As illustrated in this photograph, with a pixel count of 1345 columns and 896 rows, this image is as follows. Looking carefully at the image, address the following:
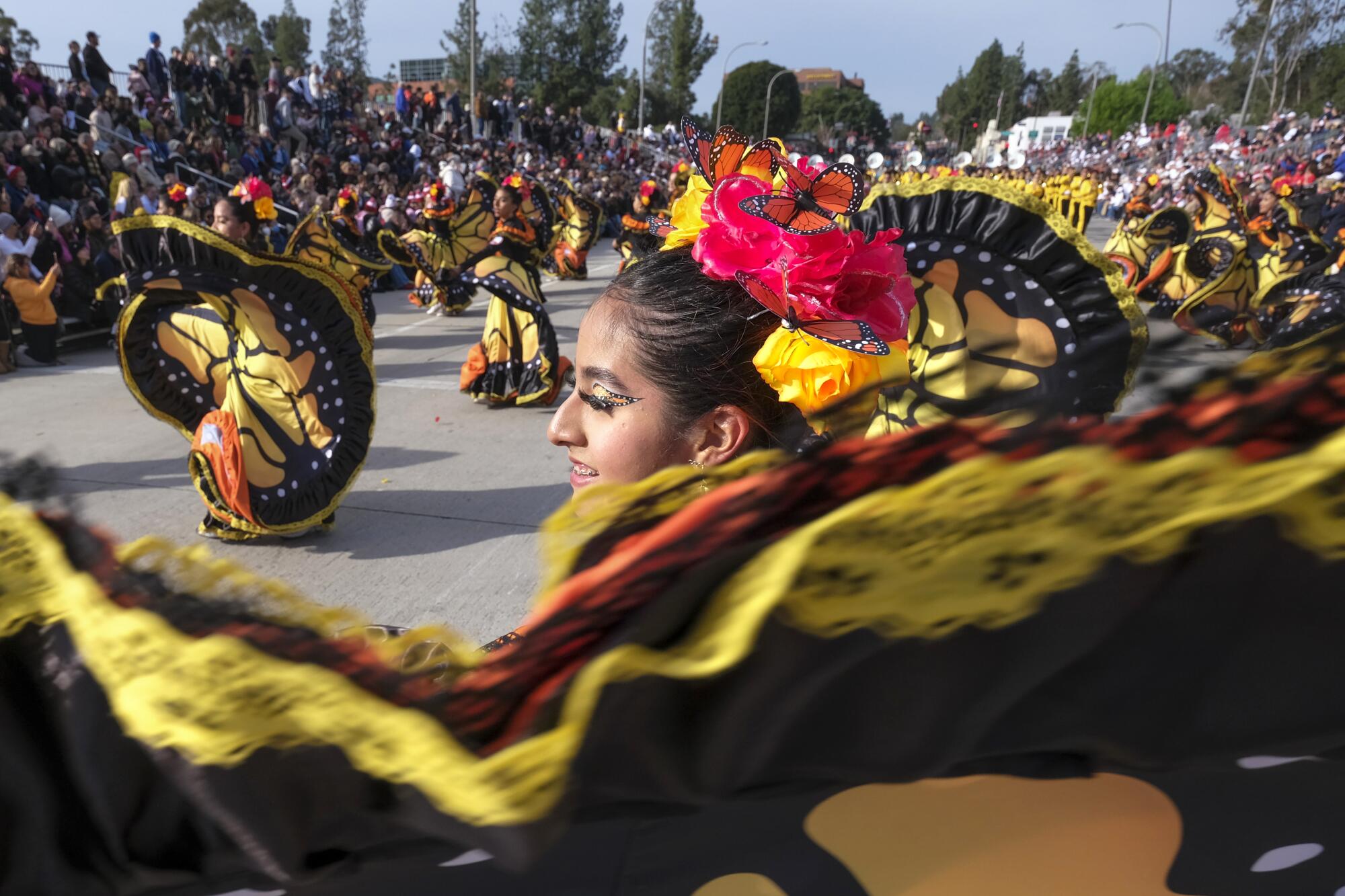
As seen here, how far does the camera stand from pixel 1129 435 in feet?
1.63

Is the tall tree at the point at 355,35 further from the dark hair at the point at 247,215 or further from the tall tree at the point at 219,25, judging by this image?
the dark hair at the point at 247,215

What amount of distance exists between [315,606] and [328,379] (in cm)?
315

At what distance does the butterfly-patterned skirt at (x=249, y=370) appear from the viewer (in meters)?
3.20

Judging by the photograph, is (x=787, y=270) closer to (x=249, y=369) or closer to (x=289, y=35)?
(x=249, y=369)

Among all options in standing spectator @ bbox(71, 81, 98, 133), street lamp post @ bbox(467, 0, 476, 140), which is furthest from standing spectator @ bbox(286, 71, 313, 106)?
Result: standing spectator @ bbox(71, 81, 98, 133)

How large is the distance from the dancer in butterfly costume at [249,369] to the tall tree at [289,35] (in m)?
52.9

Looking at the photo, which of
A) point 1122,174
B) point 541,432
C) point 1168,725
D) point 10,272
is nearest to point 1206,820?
point 1168,725

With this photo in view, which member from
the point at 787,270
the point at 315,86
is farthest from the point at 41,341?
the point at 315,86

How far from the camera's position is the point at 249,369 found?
3.58 metres

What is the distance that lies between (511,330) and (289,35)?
2132 inches

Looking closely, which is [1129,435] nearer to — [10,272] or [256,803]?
[256,803]

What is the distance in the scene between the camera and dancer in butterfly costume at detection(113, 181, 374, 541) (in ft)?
10.5

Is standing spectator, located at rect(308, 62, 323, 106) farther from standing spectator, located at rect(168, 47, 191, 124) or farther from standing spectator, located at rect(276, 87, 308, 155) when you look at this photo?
standing spectator, located at rect(168, 47, 191, 124)

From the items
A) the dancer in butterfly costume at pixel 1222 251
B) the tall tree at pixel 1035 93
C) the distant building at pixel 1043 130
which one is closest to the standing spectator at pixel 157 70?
the dancer in butterfly costume at pixel 1222 251
